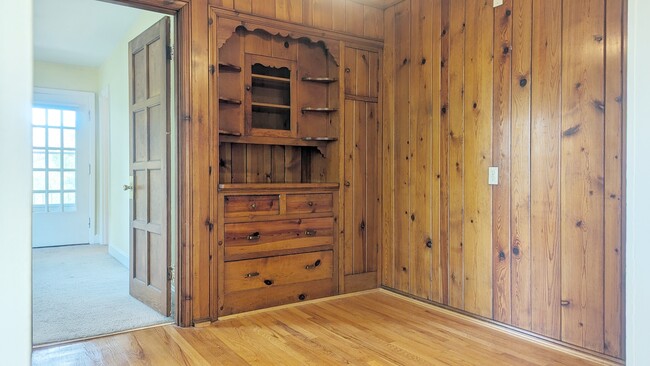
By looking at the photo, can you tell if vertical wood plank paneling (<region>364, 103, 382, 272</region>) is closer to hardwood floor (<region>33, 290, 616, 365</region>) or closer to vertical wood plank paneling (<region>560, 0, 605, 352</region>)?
hardwood floor (<region>33, 290, 616, 365</region>)

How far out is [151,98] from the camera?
11.1ft

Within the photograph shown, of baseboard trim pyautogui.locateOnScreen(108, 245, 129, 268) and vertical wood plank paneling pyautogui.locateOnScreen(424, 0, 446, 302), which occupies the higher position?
vertical wood plank paneling pyautogui.locateOnScreen(424, 0, 446, 302)

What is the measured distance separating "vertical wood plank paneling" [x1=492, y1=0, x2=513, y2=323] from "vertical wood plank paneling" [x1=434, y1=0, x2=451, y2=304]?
411mm

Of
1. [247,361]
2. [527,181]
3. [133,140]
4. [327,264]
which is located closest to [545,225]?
[527,181]

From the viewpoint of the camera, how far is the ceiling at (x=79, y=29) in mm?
4328

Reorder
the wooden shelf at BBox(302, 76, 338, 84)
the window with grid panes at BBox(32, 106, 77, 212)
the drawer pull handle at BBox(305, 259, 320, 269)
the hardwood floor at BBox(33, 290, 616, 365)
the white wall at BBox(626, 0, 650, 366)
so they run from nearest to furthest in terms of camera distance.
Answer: the white wall at BBox(626, 0, 650, 366)
the hardwood floor at BBox(33, 290, 616, 365)
the drawer pull handle at BBox(305, 259, 320, 269)
the wooden shelf at BBox(302, 76, 338, 84)
the window with grid panes at BBox(32, 106, 77, 212)

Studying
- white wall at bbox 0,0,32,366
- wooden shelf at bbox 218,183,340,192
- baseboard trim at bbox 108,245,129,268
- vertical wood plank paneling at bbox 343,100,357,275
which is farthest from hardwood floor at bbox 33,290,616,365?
baseboard trim at bbox 108,245,129,268

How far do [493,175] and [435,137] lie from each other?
0.62 metres

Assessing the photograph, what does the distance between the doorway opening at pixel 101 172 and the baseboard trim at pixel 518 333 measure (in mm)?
1982

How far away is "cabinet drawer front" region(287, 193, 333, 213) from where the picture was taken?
11.6 ft

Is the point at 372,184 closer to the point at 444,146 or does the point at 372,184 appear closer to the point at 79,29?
the point at 444,146

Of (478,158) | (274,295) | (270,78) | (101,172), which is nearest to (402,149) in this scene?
(478,158)

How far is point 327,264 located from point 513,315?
59.4 inches

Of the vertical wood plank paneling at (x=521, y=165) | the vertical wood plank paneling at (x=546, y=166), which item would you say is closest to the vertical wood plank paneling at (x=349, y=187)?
the vertical wood plank paneling at (x=521, y=165)
